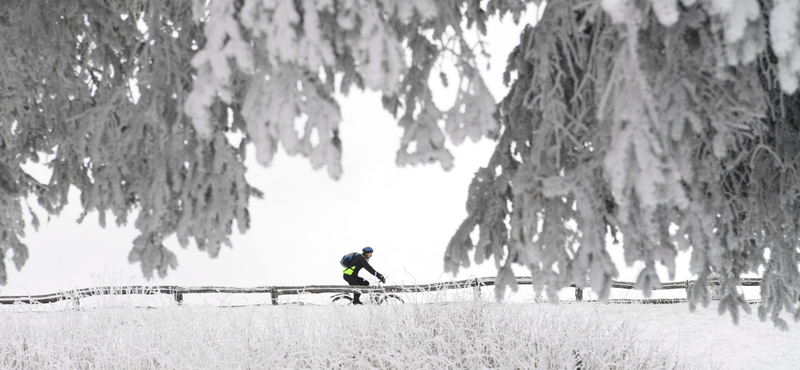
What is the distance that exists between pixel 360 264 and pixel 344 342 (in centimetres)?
496

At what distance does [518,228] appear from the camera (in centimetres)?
292

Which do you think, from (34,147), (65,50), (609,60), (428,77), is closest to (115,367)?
(34,147)

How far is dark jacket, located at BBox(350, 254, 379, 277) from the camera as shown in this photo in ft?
38.2

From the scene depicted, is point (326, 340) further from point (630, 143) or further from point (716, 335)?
point (716, 335)

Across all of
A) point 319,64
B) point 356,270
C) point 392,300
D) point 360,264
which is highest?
point 319,64

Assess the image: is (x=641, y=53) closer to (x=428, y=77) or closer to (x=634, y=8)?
(x=634, y=8)

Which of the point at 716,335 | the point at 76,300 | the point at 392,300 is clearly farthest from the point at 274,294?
the point at 716,335

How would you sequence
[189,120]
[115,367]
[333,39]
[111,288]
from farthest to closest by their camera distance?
[111,288] → [115,367] → [189,120] → [333,39]

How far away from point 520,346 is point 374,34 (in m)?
5.67

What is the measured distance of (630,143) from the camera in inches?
87.9

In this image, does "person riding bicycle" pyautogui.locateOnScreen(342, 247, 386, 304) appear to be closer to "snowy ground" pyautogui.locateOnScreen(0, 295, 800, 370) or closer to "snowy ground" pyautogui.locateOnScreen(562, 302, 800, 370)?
"snowy ground" pyautogui.locateOnScreen(0, 295, 800, 370)

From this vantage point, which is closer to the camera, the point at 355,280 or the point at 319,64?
the point at 319,64

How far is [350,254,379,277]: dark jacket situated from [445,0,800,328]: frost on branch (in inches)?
315

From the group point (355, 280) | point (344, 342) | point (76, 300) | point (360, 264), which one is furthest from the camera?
point (355, 280)
